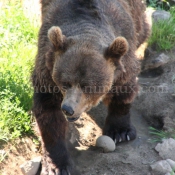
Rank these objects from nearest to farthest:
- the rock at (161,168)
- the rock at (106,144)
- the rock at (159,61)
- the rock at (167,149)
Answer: the rock at (161,168) < the rock at (167,149) < the rock at (106,144) < the rock at (159,61)

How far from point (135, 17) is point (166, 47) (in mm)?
1459

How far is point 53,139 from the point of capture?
16.0 feet

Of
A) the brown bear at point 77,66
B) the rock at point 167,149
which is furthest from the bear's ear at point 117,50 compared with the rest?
the rock at point 167,149

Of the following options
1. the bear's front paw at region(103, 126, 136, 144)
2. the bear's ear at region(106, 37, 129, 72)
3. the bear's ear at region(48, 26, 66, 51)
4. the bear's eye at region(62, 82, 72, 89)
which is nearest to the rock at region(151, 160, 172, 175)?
the bear's front paw at region(103, 126, 136, 144)

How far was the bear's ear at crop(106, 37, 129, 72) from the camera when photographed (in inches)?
158

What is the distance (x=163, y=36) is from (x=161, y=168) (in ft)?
10.3

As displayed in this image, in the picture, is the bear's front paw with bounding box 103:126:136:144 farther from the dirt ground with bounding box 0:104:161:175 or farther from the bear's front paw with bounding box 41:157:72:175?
the bear's front paw with bounding box 41:157:72:175

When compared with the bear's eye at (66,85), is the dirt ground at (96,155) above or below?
below

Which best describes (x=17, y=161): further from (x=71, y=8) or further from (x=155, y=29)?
(x=155, y=29)

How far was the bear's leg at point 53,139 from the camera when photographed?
4.78 meters

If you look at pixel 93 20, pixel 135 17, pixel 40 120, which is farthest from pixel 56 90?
pixel 135 17

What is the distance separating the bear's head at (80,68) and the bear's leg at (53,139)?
2.25ft

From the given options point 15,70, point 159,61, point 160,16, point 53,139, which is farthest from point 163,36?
point 53,139

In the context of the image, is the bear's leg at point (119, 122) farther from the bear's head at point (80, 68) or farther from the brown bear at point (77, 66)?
the bear's head at point (80, 68)
